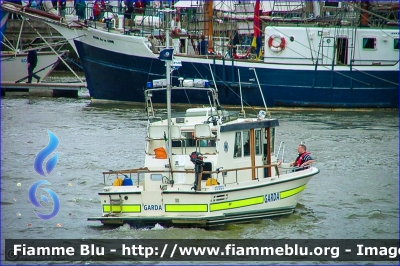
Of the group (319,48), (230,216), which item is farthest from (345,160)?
(319,48)

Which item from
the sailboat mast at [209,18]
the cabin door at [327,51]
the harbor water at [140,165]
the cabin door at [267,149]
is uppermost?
the sailboat mast at [209,18]

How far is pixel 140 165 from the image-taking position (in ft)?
85.6

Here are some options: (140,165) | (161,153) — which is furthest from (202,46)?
(161,153)

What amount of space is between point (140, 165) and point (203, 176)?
793 cm

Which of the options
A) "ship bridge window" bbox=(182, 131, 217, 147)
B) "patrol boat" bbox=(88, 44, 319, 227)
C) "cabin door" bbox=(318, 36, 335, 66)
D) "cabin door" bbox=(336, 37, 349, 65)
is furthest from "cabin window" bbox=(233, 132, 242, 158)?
"cabin door" bbox=(336, 37, 349, 65)

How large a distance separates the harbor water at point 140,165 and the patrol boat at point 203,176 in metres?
0.33

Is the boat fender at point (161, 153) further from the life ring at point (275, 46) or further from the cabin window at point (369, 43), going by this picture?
the cabin window at point (369, 43)

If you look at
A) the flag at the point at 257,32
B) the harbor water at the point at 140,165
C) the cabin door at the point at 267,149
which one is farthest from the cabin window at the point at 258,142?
the flag at the point at 257,32

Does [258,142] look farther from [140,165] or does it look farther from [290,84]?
[290,84]

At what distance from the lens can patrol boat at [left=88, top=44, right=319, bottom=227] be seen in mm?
17656

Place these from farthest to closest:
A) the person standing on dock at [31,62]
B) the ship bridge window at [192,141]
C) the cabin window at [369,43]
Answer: the person standing on dock at [31,62] → the cabin window at [369,43] → the ship bridge window at [192,141]

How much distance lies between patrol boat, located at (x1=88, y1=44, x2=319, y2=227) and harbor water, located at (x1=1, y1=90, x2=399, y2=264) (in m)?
0.33

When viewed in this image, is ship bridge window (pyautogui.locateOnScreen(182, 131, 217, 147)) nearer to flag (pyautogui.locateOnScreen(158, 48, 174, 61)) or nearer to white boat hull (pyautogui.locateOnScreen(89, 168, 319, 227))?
white boat hull (pyautogui.locateOnScreen(89, 168, 319, 227))

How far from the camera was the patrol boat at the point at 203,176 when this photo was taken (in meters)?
17.7
